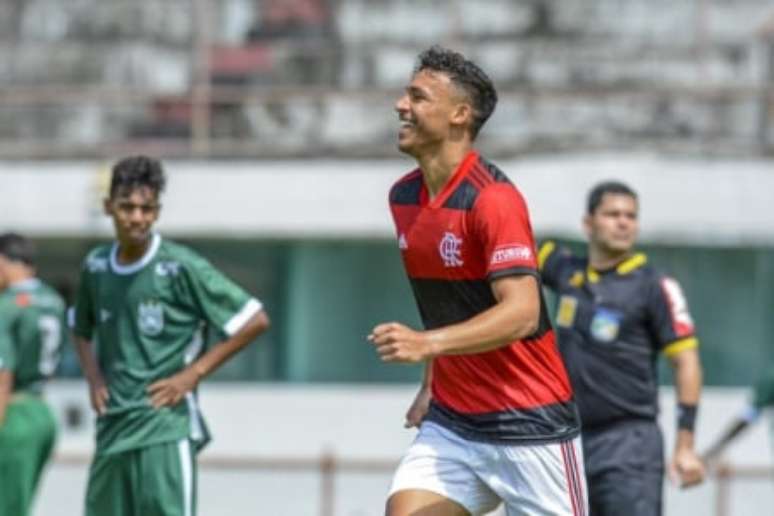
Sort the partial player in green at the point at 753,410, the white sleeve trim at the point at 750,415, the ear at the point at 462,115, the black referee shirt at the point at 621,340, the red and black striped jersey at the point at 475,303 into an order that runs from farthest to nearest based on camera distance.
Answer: the white sleeve trim at the point at 750,415 < the partial player in green at the point at 753,410 < the black referee shirt at the point at 621,340 < the ear at the point at 462,115 < the red and black striped jersey at the point at 475,303

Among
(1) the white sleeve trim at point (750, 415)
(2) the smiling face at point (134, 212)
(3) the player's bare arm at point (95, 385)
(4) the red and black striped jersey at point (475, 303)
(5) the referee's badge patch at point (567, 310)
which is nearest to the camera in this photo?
(4) the red and black striped jersey at point (475, 303)

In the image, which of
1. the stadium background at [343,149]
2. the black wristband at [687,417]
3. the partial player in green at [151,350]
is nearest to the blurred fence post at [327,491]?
the stadium background at [343,149]

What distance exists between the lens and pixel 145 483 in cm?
962

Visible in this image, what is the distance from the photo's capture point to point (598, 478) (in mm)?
A: 10398

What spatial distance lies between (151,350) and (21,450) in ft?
8.77

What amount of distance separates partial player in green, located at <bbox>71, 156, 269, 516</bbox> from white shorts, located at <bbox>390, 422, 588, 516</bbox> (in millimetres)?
1734

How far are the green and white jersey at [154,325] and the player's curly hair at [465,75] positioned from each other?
6.64 ft

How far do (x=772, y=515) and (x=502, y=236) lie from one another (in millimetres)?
9122

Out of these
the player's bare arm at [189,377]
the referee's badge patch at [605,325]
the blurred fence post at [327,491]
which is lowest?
the blurred fence post at [327,491]

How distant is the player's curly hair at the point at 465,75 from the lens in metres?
7.93

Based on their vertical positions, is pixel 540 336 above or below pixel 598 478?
above

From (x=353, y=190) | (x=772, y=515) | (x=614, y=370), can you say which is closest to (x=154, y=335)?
(x=614, y=370)

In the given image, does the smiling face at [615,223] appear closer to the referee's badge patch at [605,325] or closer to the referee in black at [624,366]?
the referee in black at [624,366]

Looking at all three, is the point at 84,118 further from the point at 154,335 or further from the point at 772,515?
the point at 154,335
